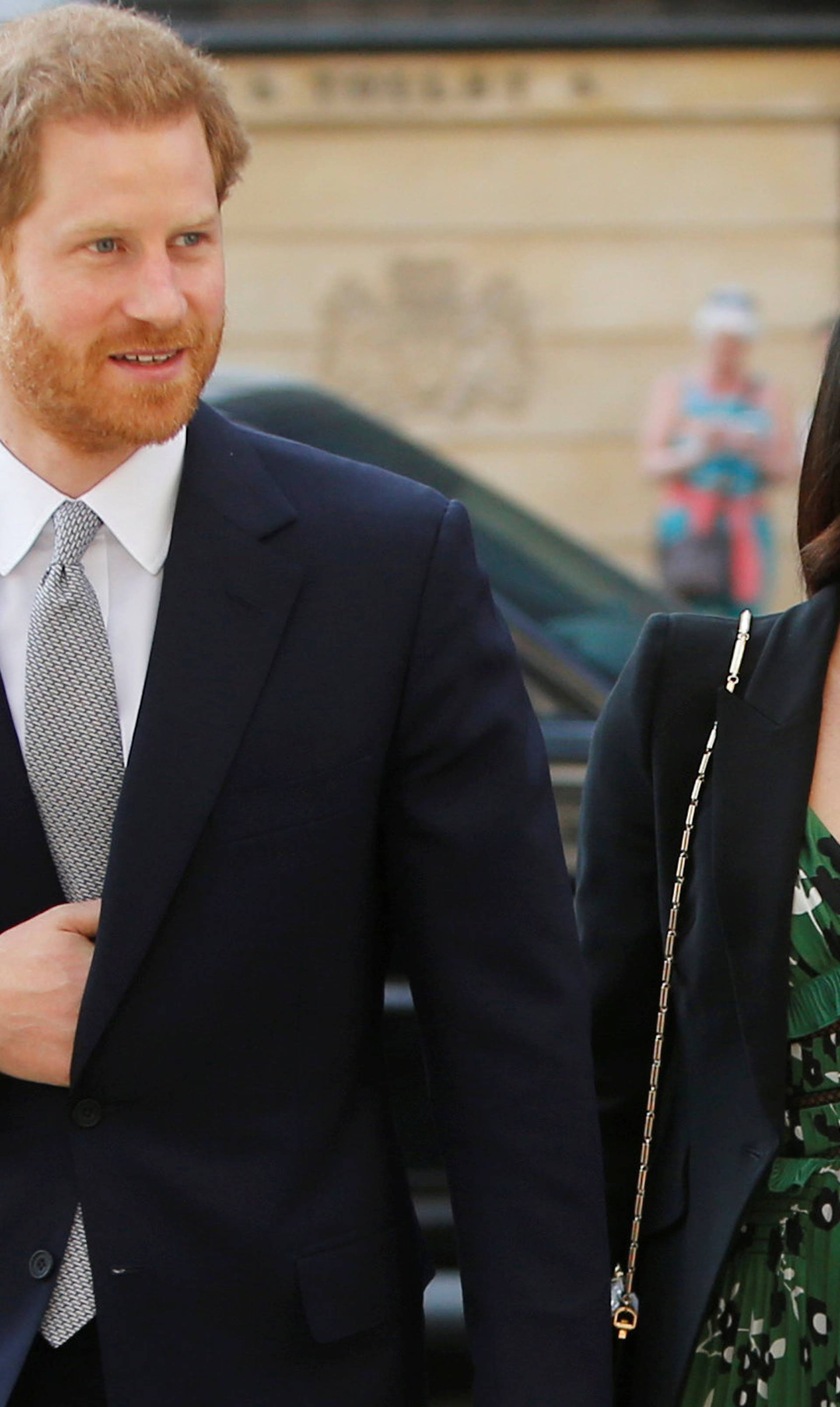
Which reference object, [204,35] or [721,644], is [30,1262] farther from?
[204,35]

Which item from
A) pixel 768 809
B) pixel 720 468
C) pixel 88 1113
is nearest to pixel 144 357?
pixel 88 1113

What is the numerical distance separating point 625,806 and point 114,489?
0.67m

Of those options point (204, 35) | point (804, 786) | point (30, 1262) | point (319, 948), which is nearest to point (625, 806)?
point (804, 786)

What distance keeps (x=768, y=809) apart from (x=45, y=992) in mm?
777

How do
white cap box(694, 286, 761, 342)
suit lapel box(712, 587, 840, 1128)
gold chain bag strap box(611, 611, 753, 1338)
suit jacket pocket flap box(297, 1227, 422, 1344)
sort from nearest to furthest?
1. suit jacket pocket flap box(297, 1227, 422, 1344)
2. suit lapel box(712, 587, 840, 1128)
3. gold chain bag strap box(611, 611, 753, 1338)
4. white cap box(694, 286, 761, 342)

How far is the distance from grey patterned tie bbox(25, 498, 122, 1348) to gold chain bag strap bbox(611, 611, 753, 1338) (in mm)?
598

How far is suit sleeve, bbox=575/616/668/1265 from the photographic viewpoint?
2.45 m

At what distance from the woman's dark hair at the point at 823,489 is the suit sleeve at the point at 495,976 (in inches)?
17.9

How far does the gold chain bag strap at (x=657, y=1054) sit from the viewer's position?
→ 2.38m

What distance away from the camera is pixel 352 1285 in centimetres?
217

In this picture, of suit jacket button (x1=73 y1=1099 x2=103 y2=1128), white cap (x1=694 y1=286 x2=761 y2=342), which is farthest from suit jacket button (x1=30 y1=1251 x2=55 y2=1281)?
white cap (x1=694 y1=286 x2=761 y2=342)

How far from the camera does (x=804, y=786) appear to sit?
2.36m

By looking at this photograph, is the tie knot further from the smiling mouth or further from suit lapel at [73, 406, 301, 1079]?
the smiling mouth

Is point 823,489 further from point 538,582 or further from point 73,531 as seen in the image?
point 538,582
